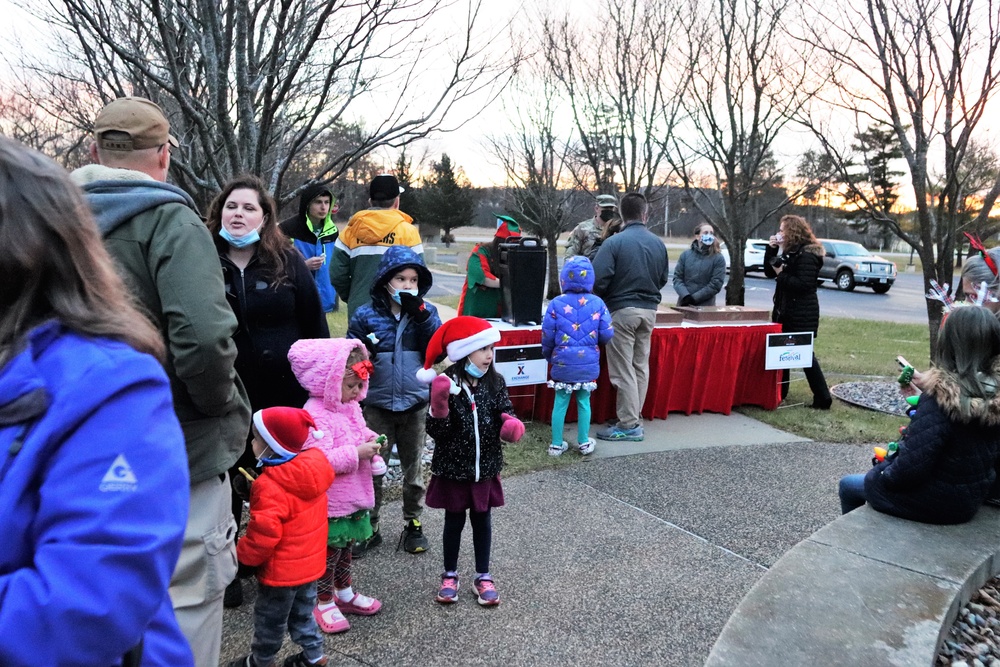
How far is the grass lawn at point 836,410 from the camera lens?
5.81 m

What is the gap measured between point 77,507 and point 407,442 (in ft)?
10.3

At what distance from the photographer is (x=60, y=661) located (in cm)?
99

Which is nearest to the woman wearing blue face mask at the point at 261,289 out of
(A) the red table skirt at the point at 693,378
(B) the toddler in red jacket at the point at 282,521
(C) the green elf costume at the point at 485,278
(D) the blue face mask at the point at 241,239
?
(D) the blue face mask at the point at 241,239

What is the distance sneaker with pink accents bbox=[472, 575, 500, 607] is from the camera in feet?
11.3

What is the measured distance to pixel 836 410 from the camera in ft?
24.6

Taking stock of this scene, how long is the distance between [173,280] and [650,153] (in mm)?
12020

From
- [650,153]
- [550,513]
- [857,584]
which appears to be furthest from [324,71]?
[650,153]

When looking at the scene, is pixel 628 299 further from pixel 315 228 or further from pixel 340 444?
pixel 340 444

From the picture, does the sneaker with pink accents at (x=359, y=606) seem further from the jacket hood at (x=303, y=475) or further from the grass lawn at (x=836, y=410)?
the grass lawn at (x=836, y=410)

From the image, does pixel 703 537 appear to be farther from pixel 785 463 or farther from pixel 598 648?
pixel 785 463

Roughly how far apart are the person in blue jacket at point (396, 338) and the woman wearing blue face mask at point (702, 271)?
4.57 metres

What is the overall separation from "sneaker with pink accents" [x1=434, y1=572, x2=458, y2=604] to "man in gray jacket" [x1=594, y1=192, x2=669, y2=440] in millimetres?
2947

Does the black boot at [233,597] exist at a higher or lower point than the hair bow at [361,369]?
lower

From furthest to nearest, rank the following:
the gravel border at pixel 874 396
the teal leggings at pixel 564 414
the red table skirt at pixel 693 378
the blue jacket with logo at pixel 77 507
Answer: the gravel border at pixel 874 396, the red table skirt at pixel 693 378, the teal leggings at pixel 564 414, the blue jacket with logo at pixel 77 507
